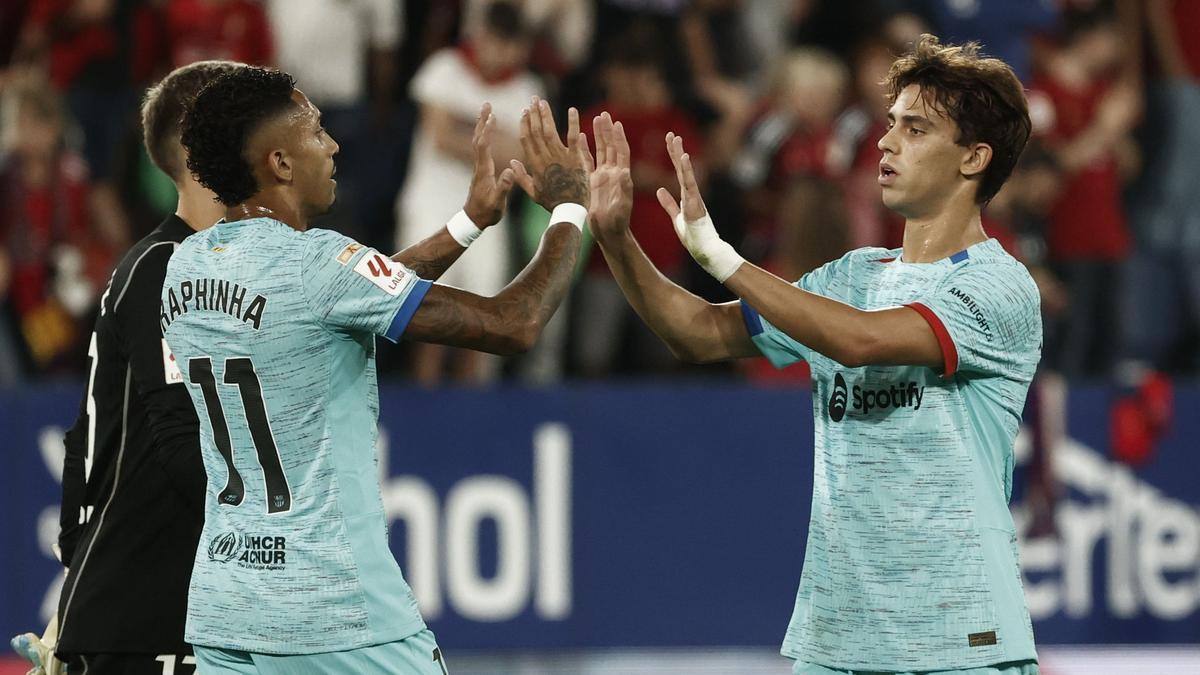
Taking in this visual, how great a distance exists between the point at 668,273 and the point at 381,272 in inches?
223

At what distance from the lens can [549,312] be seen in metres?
4.14

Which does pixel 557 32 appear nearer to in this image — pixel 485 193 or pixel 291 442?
pixel 485 193

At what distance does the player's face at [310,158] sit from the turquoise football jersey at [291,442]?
15cm

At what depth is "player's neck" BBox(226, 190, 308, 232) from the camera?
13.1 ft

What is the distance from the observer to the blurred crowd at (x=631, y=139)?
9.36 metres

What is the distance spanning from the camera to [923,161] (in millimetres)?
4242

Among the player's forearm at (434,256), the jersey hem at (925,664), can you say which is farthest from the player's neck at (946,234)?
the player's forearm at (434,256)

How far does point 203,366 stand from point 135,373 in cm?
51

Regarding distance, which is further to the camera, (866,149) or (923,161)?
(866,149)

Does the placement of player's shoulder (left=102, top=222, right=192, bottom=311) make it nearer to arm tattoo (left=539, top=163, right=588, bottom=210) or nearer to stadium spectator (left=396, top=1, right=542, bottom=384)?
arm tattoo (left=539, top=163, right=588, bottom=210)

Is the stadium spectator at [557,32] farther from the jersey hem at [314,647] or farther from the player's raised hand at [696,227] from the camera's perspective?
the jersey hem at [314,647]

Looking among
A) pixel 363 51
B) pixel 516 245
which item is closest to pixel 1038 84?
pixel 516 245

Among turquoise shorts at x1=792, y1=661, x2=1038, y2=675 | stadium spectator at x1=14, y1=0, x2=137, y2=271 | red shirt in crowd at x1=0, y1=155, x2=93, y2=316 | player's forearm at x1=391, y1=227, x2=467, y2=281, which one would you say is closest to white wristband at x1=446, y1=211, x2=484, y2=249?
player's forearm at x1=391, y1=227, x2=467, y2=281

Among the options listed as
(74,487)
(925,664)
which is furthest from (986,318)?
(74,487)
